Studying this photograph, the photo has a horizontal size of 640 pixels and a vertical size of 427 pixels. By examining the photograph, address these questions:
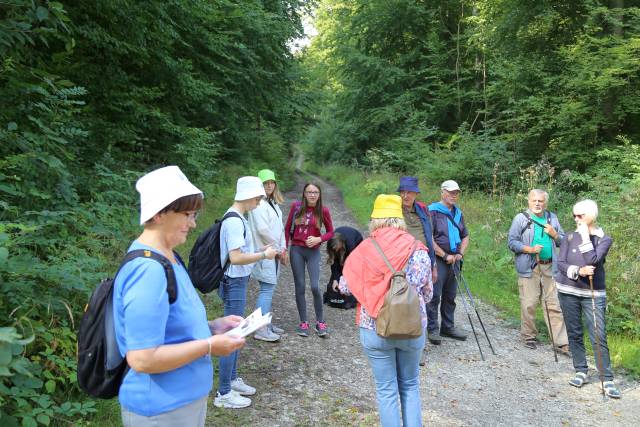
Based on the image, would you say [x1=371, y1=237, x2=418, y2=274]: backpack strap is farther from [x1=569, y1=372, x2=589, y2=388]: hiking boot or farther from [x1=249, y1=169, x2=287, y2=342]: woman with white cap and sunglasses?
[x1=569, y1=372, x2=589, y2=388]: hiking boot

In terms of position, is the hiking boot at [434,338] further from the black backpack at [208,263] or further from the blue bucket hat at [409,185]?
the black backpack at [208,263]

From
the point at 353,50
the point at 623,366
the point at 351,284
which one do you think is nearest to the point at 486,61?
the point at 353,50

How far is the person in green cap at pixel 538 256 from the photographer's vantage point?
19.4 feet

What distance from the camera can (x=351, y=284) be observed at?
135 inches

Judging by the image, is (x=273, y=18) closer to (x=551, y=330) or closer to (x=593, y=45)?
(x=593, y=45)

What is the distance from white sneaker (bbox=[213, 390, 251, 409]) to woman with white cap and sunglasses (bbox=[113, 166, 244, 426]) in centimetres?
220

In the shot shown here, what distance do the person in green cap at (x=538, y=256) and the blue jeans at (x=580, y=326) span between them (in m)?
0.72

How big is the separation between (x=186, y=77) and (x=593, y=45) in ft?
38.5

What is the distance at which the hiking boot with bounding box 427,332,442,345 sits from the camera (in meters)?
6.12

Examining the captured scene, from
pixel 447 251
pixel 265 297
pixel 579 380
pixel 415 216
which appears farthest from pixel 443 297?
pixel 265 297

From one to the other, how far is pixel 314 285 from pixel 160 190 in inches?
164

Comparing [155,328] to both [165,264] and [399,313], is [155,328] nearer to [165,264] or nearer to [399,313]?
[165,264]

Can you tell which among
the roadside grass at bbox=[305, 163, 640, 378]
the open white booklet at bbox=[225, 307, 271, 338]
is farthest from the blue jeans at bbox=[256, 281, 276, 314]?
the roadside grass at bbox=[305, 163, 640, 378]

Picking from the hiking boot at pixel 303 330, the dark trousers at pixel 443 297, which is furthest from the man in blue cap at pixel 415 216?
the hiking boot at pixel 303 330
